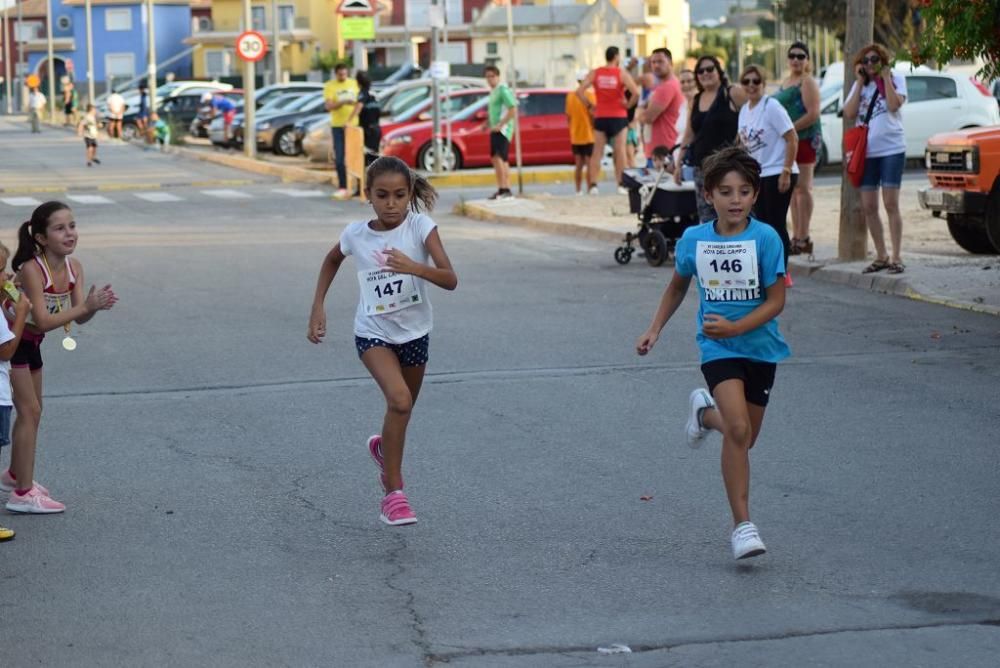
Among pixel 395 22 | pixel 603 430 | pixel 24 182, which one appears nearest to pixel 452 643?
pixel 603 430

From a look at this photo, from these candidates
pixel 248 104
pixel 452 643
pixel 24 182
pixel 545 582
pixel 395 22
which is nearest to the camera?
pixel 452 643

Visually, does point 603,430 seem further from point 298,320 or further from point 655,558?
point 298,320

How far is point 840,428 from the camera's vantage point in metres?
8.69

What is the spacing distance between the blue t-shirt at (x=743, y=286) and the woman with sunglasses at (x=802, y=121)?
8.94 meters

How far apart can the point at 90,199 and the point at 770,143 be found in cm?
1665

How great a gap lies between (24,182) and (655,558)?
29116 mm

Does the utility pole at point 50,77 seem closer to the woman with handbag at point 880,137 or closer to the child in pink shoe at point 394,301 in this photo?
the woman with handbag at point 880,137

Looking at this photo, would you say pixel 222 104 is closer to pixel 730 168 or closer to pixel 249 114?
pixel 249 114

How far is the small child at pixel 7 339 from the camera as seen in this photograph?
6535 millimetres

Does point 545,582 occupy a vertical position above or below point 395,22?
below

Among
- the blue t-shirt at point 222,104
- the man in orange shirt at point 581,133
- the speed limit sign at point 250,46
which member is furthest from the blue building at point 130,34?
the man in orange shirt at point 581,133

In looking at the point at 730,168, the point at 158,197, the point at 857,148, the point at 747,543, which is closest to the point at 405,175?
the point at 730,168

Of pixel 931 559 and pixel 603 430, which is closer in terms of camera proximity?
pixel 931 559

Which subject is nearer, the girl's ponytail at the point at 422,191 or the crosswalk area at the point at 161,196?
the girl's ponytail at the point at 422,191
